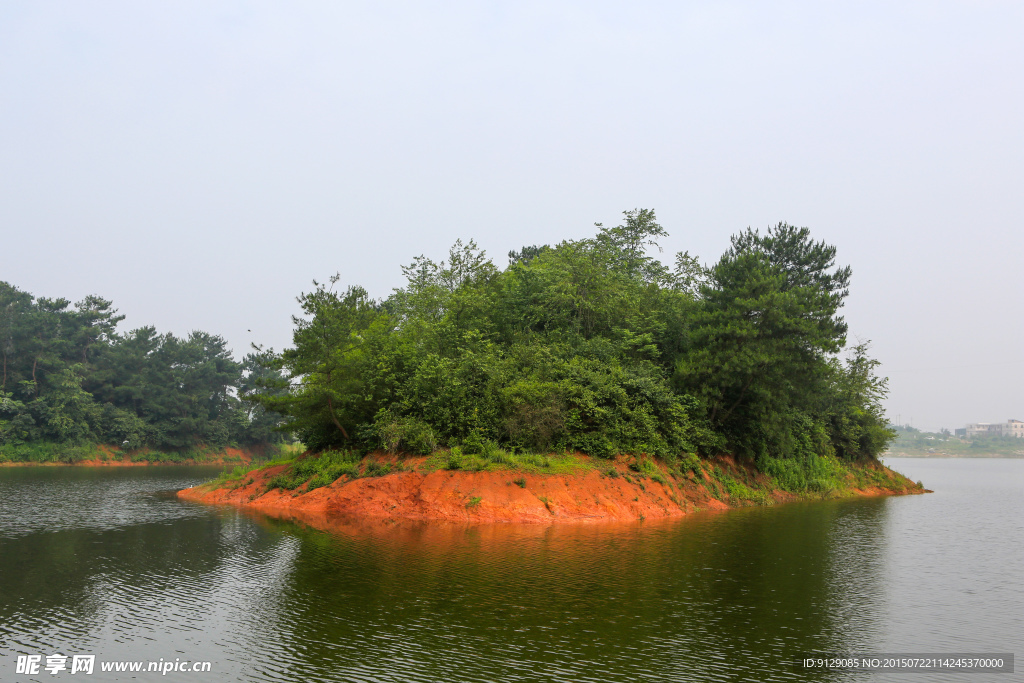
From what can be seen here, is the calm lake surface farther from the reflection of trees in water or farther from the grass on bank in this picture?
the grass on bank

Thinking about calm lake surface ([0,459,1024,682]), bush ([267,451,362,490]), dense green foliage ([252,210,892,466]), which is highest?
A: dense green foliage ([252,210,892,466])

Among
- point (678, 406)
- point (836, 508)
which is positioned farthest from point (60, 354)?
point (836, 508)

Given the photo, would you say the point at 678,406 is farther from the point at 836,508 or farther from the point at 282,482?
the point at 282,482

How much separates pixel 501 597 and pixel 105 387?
94160 mm

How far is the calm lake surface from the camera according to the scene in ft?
46.3

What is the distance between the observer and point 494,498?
33.6m

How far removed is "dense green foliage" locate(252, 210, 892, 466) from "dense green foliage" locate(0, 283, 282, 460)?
4989 centimetres

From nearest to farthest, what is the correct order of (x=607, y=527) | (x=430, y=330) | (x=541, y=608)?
(x=541, y=608) < (x=607, y=527) < (x=430, y=330)

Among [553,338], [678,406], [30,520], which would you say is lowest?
[30,520]

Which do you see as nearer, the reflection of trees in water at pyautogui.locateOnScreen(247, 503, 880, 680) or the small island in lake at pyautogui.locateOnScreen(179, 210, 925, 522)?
the reflection of trees in water at pyautogui.locateOnScreen(247, 503, 880, 680)

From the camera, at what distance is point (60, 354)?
92.9 m

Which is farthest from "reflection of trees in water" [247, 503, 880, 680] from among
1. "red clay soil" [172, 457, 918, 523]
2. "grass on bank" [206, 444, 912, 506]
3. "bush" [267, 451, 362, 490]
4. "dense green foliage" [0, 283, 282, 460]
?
"dense green foliage" [0, 283, 282, 460]

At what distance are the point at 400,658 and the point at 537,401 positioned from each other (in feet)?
80.4

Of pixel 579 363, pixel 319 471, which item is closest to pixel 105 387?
pixel 319 471
